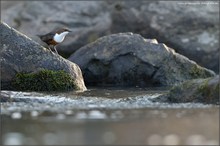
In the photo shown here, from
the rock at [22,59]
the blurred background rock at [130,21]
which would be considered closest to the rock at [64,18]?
→ the blurred background rock at [130,21]

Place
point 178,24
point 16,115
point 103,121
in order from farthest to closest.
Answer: point 178,24 < point 16,115 < point 103,121

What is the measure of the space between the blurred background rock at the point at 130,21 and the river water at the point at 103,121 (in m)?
6.81

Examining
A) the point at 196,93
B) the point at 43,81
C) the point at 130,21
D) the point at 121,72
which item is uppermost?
the point at 130,21

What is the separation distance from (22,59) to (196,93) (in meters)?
3.75

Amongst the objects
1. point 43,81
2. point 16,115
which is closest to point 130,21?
point 43,81

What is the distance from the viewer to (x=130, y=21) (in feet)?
61.0

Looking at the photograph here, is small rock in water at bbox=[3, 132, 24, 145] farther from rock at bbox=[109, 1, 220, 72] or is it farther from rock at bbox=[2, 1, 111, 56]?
rock at bbox=[2, 1, 111, 56]

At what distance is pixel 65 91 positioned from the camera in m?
12.7

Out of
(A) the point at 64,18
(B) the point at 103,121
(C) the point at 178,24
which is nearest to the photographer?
(B) the point at 103,121

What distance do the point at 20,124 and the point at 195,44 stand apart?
10.3 metres

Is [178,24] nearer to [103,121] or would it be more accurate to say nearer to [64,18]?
[64,18]

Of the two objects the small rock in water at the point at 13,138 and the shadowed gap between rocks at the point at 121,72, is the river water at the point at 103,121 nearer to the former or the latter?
the small rock in water at the point at 13,138

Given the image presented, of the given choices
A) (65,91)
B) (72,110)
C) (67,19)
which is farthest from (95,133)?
(67,19)

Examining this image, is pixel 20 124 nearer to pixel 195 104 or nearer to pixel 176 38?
pixel 195 104
